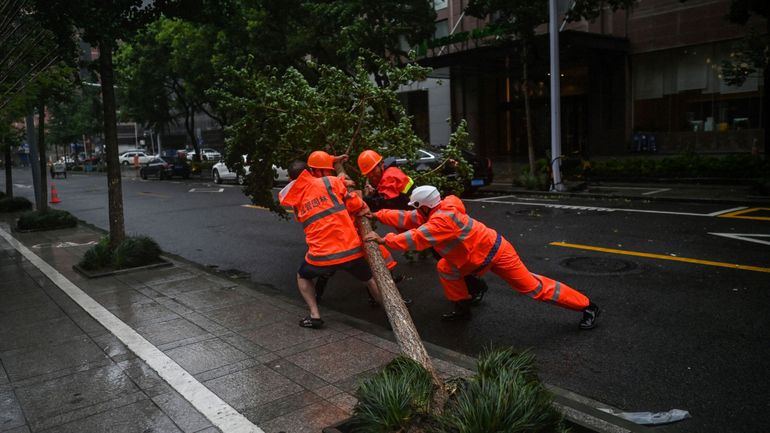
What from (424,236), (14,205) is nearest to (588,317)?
(424,236)

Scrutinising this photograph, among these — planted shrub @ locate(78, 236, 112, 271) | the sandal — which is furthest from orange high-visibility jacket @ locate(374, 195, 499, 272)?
planted shrub @ locate(78, 236, 112, 271)

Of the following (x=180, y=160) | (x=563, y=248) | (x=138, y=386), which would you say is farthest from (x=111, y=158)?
(x=180, y=160)

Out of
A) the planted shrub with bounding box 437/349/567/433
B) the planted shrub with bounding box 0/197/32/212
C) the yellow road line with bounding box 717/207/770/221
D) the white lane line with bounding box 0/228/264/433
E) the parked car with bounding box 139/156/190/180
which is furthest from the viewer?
the parked car with bounding box 139/156/190/180

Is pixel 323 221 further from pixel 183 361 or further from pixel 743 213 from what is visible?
pixel 743 213

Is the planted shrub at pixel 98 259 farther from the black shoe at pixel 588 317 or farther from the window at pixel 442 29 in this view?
the window at pixel 442 29

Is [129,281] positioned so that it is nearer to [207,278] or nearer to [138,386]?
[207,278]

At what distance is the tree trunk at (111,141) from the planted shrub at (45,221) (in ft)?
20.5

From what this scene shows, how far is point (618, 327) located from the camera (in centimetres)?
547

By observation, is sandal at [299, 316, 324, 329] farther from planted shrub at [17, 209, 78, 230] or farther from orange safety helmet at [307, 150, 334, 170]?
planted shrub at [17, 209, 78, 230]

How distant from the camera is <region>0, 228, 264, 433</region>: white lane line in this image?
145 inches

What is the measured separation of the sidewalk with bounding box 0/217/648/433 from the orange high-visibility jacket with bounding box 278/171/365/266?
0.72 m

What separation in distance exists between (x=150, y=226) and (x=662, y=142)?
1939 cm

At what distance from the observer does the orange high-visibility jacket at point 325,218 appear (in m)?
5.28

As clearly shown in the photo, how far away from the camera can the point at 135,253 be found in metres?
8.79
